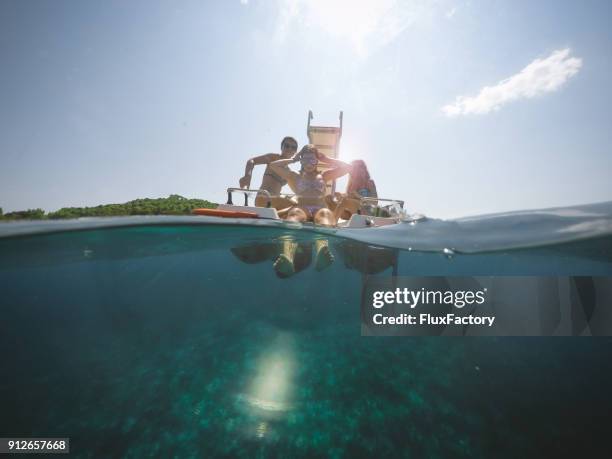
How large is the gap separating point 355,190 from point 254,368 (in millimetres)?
5952

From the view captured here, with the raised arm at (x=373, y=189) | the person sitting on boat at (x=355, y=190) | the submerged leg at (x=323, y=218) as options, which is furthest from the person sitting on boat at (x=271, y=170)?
the raised arm at (x=373, y=189)

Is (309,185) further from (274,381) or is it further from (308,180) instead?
(274,381)

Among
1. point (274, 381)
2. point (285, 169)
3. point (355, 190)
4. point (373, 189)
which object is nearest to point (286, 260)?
point (285, 169)

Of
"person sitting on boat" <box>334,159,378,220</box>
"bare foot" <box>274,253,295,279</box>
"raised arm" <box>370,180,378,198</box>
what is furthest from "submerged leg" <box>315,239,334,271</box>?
"raised arm" <box>370,180,378,198</box>

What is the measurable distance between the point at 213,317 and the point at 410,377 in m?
6.97

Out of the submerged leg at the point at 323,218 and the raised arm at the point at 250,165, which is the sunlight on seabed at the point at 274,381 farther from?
the raised arm at the point at 250,165

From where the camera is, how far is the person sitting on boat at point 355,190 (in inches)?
275

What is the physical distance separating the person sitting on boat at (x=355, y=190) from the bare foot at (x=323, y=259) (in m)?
2.22

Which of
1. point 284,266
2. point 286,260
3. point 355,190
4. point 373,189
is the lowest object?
point 284,266

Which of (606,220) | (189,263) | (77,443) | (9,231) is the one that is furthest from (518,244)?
(189,263)

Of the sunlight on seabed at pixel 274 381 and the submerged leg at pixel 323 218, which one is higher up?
the submerged leg at pixel 323 218

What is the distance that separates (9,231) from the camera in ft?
17.0

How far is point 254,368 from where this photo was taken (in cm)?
587

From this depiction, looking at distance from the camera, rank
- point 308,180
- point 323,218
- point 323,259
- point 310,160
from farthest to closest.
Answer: point 323,259
point 308,180
point 310,160
point 323,218
